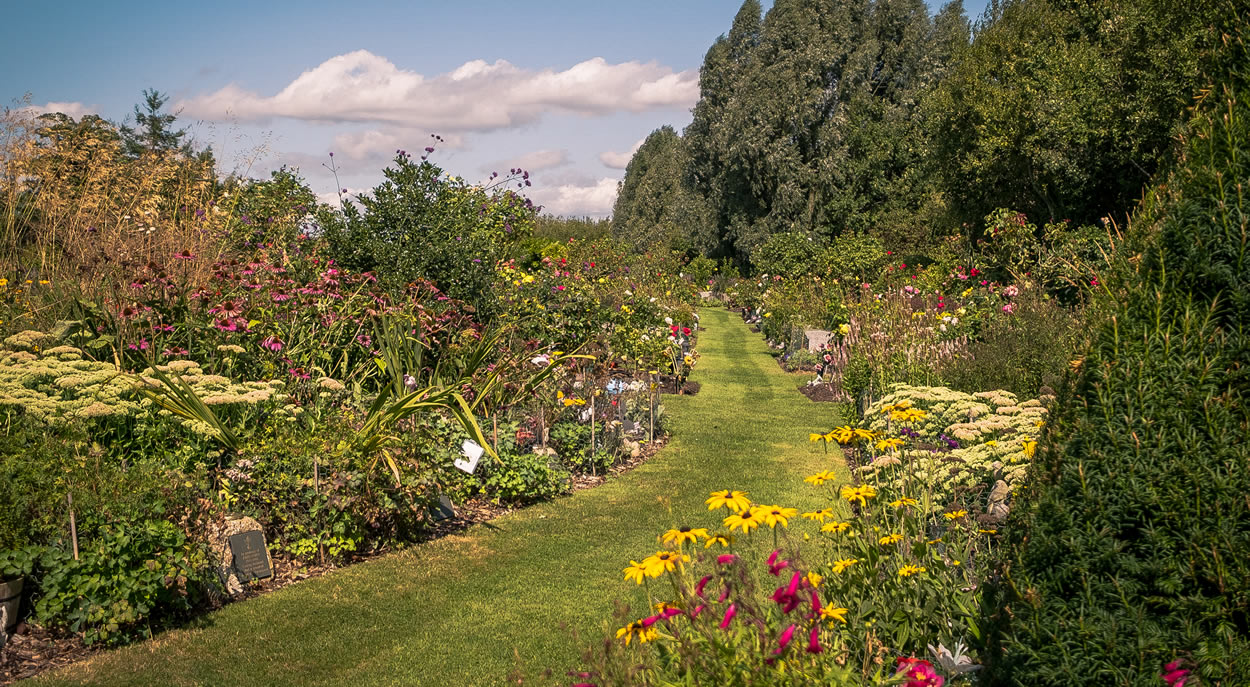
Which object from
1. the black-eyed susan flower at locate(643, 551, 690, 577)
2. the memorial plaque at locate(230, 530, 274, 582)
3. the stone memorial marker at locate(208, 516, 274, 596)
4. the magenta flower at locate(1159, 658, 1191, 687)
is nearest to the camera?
the magenta flower at locate(1159, 658, 1191, 687)

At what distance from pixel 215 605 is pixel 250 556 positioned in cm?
42

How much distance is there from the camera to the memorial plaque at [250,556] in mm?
5395

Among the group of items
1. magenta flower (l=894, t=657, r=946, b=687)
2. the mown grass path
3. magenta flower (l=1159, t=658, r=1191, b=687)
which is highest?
magenta flower (l=1159, t=658, r=1191, b=687)

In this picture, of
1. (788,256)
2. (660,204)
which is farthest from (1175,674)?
(660,204)

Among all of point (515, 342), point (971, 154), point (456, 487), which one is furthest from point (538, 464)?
point (971, 154)

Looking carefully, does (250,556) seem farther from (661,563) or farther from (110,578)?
(661,563)

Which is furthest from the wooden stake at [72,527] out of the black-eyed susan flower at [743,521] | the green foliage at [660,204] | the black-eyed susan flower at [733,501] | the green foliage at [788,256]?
the green foliage at [660,204]

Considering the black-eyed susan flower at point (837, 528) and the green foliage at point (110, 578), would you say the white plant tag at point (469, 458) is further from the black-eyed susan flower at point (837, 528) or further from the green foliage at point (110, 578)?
the black-eyed susan flower at point (837, 528)

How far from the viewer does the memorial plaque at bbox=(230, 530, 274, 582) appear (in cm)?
539

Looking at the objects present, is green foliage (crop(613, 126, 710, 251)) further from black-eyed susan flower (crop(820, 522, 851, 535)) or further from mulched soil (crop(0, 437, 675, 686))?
black-eyed susan flower (crop(820, 522, 851, 535))

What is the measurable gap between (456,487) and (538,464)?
89 centimetres

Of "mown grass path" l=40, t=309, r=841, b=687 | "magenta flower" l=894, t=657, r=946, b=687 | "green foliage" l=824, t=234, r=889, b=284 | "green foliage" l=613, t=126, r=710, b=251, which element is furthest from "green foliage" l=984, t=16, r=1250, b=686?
"green foliage" l=613, t=126, r=710, b=251

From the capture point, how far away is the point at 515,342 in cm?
975

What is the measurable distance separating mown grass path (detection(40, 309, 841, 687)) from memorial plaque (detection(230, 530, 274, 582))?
0.70ft
